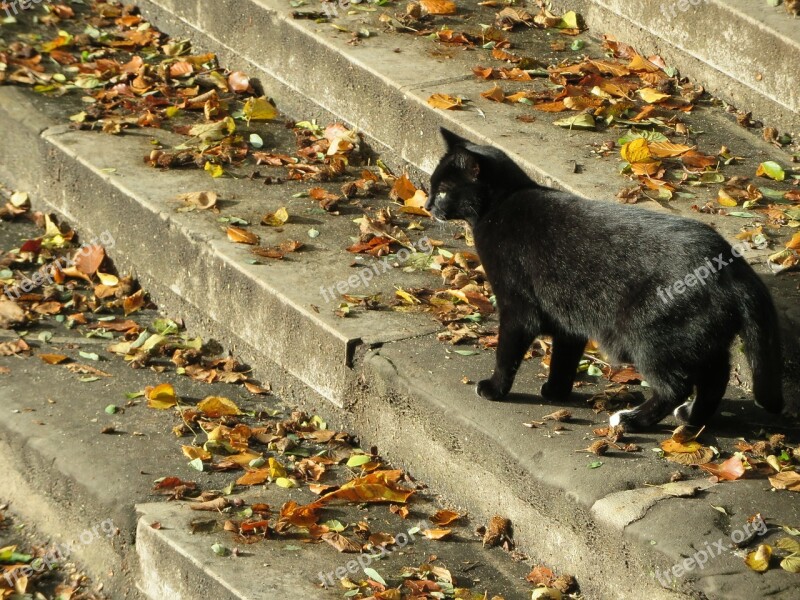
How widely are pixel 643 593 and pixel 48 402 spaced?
2829 millimetres

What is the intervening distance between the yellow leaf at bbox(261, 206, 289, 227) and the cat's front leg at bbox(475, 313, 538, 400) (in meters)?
1.73

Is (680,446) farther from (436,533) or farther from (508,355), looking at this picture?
(436,533)

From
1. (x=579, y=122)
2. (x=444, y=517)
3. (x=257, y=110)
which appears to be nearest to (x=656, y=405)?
(x=444, y=517)

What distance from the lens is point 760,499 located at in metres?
4.11

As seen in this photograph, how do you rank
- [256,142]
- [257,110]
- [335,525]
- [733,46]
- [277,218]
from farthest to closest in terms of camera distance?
[257,110] < [256,142] < [733,46] < [277,218] < [335,525]

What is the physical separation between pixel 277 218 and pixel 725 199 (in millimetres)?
2230

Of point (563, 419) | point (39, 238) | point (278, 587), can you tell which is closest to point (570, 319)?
point (563, 419)

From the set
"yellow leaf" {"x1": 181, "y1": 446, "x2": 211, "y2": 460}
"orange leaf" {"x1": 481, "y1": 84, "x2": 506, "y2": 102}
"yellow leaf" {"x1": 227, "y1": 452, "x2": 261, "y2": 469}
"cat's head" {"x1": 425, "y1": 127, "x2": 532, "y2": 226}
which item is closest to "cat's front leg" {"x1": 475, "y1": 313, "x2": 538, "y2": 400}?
"cat's head" {"x1": 425, "y1": 127, "x2": 532, "y2": 226}

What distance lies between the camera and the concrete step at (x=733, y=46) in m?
6.16

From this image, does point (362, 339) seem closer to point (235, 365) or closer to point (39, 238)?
point (235, 365)

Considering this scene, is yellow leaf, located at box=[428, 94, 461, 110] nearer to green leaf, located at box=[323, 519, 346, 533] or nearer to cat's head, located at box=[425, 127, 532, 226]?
cat's head, located at box=[425, 127, 532, 226]

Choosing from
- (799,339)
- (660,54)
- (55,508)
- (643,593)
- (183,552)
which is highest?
(660,54)

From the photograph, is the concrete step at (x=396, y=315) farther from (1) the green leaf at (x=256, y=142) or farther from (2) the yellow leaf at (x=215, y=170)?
(1) the green leaf at (x=256, y=142)

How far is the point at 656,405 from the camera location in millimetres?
4449
